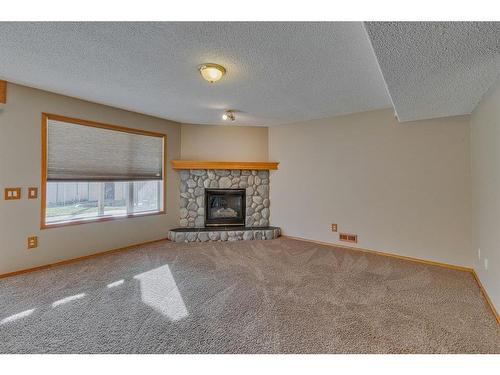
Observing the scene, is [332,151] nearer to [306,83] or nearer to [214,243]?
[306,83]

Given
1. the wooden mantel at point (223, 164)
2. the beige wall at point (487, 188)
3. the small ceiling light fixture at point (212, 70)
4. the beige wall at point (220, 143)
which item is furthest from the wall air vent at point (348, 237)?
the small ceiling light fixture at point (212, 70)

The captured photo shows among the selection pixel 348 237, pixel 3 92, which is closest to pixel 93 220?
pixel 3 92

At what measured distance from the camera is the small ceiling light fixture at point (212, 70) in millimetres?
2367

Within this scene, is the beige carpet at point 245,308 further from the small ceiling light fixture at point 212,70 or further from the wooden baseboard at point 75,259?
the small ceiling light fixture at point 212,70

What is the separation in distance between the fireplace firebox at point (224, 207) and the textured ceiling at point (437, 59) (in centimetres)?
328

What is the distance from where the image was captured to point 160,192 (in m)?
4.74

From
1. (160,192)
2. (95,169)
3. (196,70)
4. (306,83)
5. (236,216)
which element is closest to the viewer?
(196,70)

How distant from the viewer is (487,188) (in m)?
2.38

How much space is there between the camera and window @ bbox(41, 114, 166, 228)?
3.36m

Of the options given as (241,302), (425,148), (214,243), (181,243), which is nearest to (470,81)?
(425,148)

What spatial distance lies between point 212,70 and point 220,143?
105 inches

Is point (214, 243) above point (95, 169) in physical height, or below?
below

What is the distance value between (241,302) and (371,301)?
123 centimetres

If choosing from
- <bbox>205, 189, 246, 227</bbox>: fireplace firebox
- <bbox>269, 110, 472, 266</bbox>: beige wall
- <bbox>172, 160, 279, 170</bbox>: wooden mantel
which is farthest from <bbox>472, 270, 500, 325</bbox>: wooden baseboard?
<bbox>205, 189, 246, 227</bbox>: fireplace firebox
